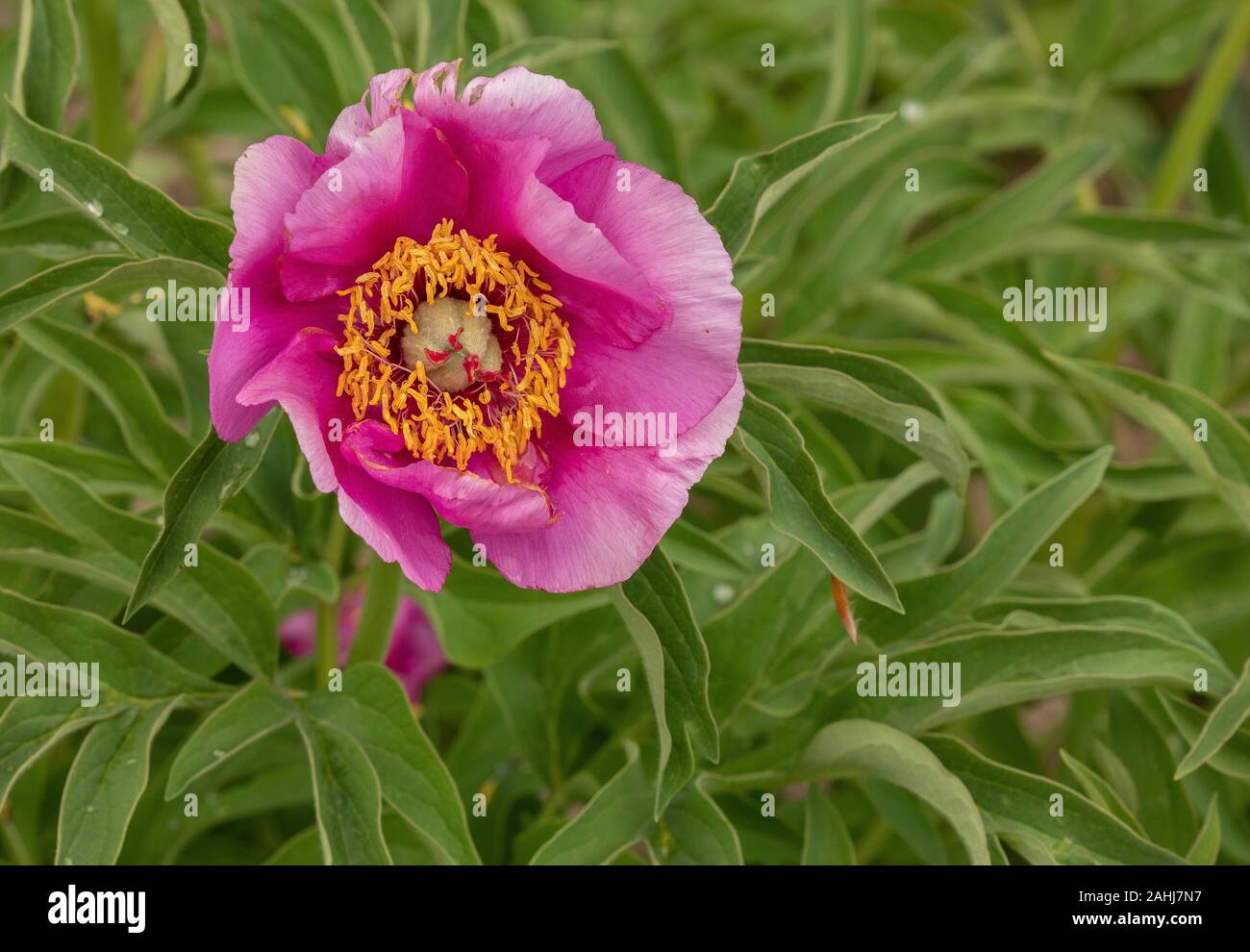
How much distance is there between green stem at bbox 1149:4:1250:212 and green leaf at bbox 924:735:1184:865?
117 cm

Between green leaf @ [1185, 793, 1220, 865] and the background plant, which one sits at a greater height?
the background plant

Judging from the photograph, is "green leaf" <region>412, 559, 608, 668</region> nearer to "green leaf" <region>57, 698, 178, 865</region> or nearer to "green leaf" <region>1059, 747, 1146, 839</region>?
"green leaf" <region>57, 698, 178, 865</region>

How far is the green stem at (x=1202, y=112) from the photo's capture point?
77.7 inches

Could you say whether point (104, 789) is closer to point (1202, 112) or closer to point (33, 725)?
point (33, 725)

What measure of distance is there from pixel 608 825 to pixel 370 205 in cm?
57

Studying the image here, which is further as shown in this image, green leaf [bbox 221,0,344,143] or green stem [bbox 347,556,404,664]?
green leaf [bbox 221,0,344,143]

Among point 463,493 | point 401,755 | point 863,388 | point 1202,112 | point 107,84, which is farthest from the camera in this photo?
point 1202,112

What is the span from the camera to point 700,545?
1.35 m

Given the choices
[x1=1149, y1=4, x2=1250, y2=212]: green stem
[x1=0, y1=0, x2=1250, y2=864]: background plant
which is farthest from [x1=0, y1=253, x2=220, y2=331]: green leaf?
[x1=1149, y1=4, x2=1250, y2=212]: green stem

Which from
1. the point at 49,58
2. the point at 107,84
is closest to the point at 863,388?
the point at 49,58

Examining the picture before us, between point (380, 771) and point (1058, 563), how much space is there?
2.88 ft

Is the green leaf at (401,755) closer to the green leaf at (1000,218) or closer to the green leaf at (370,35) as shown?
the green leaf at (370,35)

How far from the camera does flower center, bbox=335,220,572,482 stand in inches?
40.2
